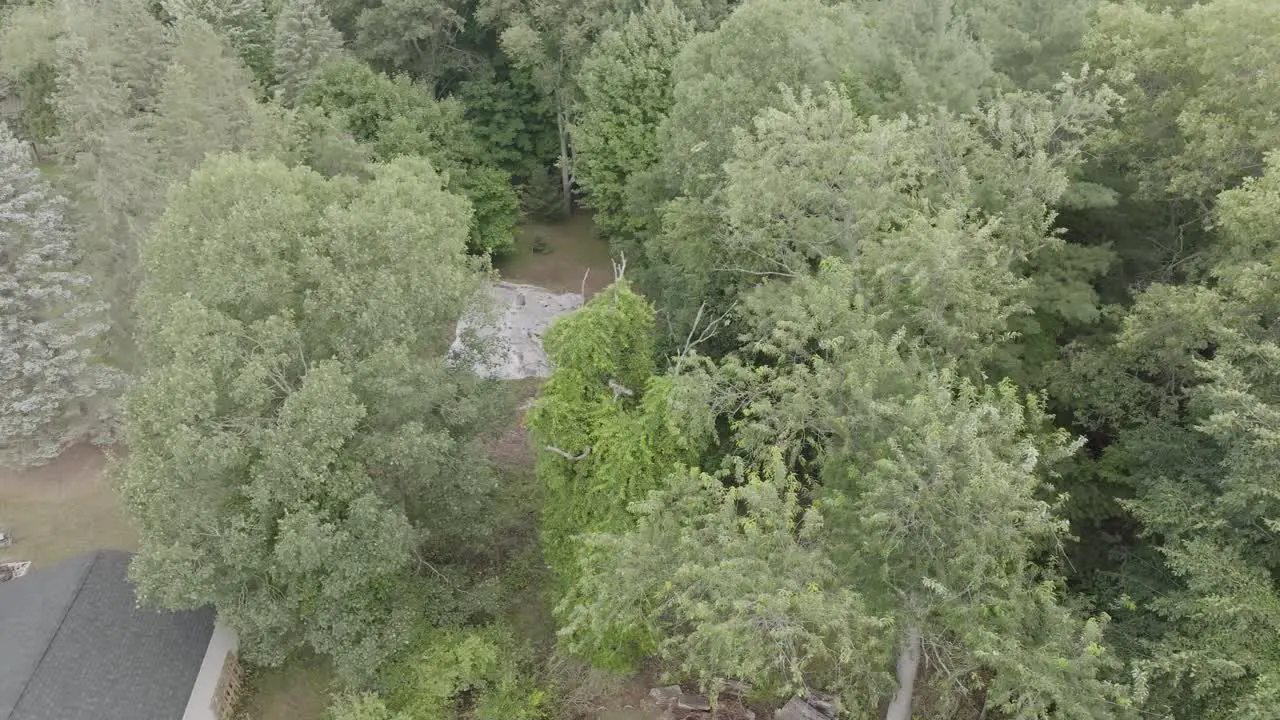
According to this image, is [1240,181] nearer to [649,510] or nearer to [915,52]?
[915,52]

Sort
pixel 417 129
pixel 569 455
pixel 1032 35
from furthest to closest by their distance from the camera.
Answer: pixel 417 129, pixel 1032 35, pixel 569 455

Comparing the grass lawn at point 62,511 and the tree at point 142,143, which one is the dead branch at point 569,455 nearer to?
the grass lawn at point 62,511

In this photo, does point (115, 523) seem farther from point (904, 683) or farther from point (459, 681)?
point (904, 683)

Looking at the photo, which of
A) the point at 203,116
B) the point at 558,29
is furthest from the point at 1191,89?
the point at 203,116

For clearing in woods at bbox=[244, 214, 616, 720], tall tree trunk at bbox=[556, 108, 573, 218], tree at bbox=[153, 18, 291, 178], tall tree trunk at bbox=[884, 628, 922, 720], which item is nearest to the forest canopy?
tall tree trunk at bbox=[884, 628, 922, 720]

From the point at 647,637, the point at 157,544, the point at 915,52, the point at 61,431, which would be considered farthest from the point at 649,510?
the point at 61,431
